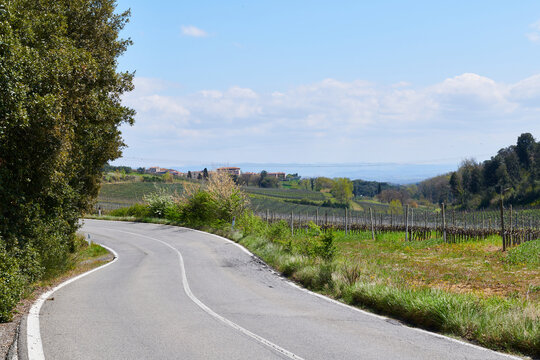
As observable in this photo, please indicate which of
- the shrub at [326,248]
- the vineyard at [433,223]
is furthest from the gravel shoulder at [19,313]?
the vineyard at [433,223]

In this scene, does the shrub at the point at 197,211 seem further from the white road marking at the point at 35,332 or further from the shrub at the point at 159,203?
the white road marking at the point at 35,332

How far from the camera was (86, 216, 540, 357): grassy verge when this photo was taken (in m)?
6.43

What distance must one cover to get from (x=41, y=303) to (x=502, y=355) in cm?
867

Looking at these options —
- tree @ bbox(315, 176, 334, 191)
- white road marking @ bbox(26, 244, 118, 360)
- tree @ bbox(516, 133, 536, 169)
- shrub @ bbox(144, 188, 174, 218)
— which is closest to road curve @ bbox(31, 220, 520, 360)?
white road marking @ bbox(26, 244, 118, 360)

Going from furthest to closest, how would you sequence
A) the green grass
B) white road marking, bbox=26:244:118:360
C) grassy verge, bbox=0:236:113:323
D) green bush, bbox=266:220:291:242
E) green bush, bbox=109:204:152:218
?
the green grass < green bush, bbox=109:204:152:218 < green bush, bbox=266:220:291:242 < grassy verge, bbox=0:236:113:323 < white road marking, bbox=26:244:118:360

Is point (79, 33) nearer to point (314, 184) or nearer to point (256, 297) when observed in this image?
point (256, 297)

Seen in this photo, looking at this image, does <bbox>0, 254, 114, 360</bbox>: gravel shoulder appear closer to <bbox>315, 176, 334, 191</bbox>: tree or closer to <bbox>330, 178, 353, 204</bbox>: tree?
<bbox>330, 178, 353, 204</bbox>: tree

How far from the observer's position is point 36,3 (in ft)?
33.2

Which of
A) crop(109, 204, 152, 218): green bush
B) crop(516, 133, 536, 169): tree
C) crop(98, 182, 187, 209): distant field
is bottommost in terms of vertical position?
crop(109, 204, 152, 218): green bush

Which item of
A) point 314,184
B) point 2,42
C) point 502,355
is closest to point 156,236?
point 2,42

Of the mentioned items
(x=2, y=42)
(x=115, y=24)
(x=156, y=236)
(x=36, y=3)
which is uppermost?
(x=115, y=24)

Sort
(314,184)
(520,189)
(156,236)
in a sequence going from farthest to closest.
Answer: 1. (314,184)
2. (520,189)
3. (156,236)

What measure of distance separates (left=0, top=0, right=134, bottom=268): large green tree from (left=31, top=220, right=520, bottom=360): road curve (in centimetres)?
179

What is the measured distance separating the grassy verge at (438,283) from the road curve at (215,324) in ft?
1.43
